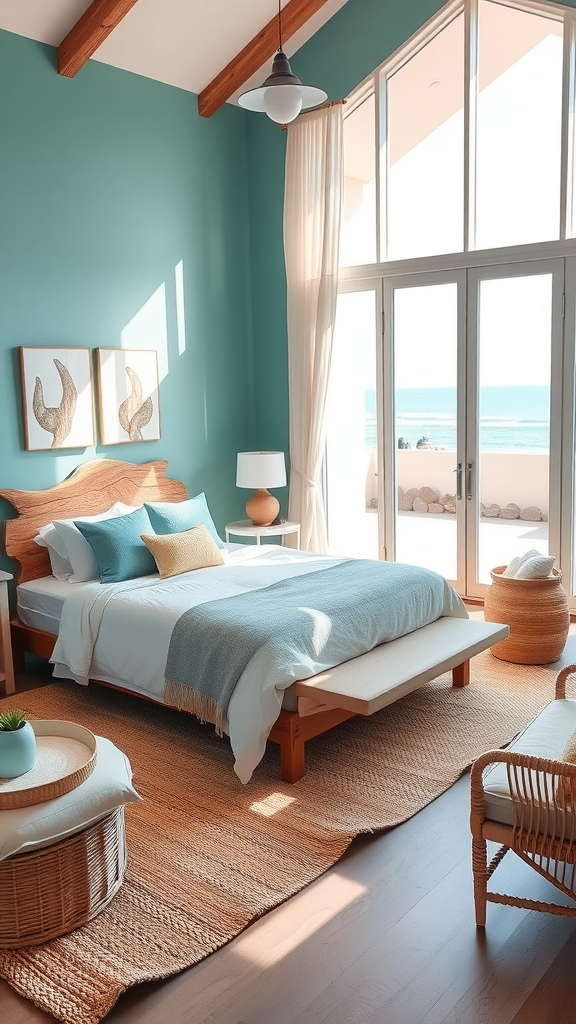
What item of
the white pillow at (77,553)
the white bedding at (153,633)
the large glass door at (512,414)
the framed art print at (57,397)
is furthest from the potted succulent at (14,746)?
the large glass door at (512,414)

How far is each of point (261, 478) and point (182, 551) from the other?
1239 mm

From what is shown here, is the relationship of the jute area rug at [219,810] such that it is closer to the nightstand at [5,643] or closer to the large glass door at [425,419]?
the nightstand at [5,643]

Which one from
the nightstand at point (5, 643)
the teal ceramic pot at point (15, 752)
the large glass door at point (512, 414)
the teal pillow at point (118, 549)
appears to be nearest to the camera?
the teal ceramic pot at point (15, 752)

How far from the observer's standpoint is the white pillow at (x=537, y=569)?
174 inches

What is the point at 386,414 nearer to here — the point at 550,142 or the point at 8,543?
the point at 550,142

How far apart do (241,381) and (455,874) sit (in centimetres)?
427

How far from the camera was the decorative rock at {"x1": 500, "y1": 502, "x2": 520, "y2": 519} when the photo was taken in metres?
5.23

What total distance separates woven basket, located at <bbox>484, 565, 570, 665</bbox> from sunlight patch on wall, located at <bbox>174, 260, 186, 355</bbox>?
8.63 feet

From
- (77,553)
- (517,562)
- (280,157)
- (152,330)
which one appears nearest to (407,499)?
(517,562)

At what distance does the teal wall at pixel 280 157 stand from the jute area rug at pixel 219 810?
8.94 ft

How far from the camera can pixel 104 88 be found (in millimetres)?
4973

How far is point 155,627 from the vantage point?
3.62m

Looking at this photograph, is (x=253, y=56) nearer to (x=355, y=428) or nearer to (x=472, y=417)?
(x=355, y=428)

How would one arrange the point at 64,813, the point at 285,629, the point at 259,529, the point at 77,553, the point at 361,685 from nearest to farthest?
the point at 64,813, the point at 361,685, the point at 285,629, the point at 77,553, the point at 259,529
